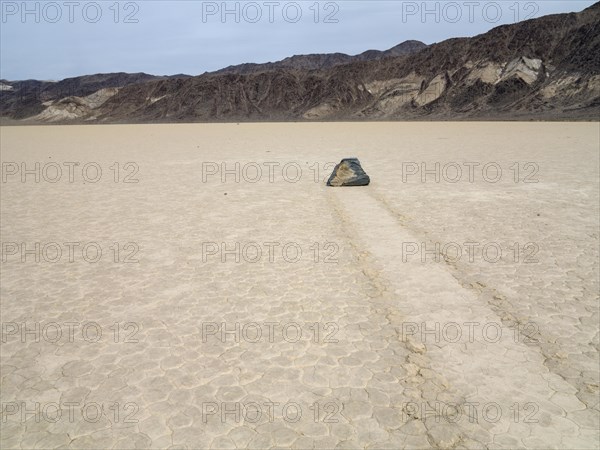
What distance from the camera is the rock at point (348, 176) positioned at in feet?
35.0

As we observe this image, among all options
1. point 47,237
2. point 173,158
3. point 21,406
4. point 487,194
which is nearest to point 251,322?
point 21,406

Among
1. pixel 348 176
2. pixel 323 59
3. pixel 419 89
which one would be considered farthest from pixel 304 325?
pixel 323 59

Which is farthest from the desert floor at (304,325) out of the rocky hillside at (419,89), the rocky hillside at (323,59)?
the rocky hillside at (323,59)

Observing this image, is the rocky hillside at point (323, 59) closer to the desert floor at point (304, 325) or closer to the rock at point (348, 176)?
the rock at point (348, 176)

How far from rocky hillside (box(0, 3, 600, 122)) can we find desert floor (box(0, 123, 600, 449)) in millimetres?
45071

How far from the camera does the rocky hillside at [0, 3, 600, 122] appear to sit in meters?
50.8

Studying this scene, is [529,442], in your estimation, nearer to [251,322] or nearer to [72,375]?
[251,322]

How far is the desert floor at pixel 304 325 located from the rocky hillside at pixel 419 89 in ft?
148

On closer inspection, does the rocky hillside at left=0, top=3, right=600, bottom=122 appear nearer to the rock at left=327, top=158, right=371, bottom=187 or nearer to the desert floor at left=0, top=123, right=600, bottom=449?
the rock at left=327, top=158, right=371, bottom=187

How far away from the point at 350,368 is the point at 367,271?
1999 mm

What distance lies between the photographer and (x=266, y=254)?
19.6ft

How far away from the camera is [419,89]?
6425 centimetres

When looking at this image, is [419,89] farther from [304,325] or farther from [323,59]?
[323,59]

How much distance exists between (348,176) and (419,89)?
59.0 meters
